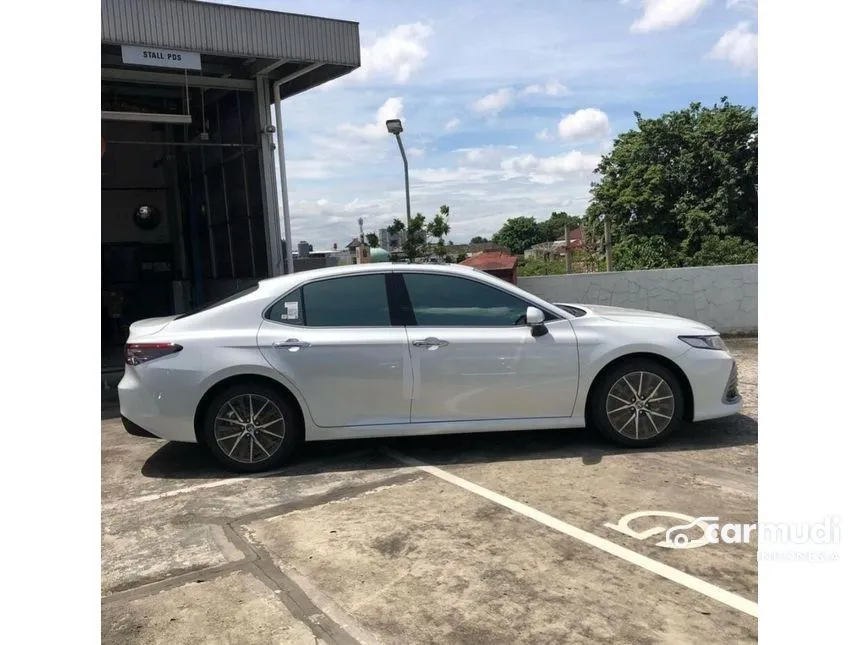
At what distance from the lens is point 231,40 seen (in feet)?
27.5

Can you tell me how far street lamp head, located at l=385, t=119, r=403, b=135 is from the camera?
12125 mm

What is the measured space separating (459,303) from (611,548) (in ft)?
7.25

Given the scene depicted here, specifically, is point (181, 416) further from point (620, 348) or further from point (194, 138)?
point (194, 138)

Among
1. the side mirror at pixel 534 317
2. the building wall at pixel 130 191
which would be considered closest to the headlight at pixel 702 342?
the side mirror at pixel 534 317

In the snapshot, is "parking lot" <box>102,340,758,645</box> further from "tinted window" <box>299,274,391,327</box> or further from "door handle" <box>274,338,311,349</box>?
"tinted window" <box>299,274,391,327</box>

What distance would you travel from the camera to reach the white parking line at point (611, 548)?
296 centimetres

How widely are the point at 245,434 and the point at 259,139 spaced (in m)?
6.69

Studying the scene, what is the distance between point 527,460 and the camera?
4941 mm

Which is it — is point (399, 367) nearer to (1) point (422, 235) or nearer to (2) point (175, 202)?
(1) point (422, 235)

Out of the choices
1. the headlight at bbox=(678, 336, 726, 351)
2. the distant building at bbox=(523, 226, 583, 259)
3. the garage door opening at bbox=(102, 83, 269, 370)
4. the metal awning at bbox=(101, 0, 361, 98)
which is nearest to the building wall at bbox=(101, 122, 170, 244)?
the garage door opening at bbox=(102, 83, 269, 370)

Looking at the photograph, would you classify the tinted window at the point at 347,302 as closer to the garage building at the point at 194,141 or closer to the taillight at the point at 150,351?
the taillight at the point at 150,351

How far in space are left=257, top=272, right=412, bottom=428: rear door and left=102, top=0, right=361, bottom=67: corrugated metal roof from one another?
4.81m

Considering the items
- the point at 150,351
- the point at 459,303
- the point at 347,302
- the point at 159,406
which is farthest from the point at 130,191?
the point at 459,303
